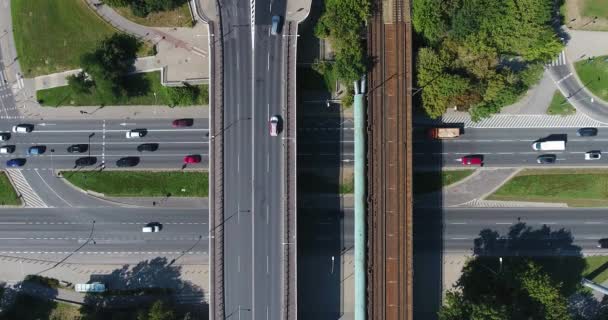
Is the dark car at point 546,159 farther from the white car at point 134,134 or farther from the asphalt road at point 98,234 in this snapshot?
the white car at point 134,134

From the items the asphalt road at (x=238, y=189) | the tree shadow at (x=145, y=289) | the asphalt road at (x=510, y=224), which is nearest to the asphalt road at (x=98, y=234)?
the tree shadow at (x=145, y=289)

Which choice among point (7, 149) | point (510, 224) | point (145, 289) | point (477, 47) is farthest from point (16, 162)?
point (510, 224)

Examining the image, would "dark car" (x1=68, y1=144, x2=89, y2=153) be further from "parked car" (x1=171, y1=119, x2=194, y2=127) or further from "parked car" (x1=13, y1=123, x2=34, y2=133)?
"parked car" (x1=171, y1=119, x2=194, y2=127)

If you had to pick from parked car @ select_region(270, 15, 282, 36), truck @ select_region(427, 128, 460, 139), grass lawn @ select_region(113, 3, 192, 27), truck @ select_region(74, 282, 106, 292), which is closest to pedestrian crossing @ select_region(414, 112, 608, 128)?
truck @ select_region(427, 128, 460, 139)

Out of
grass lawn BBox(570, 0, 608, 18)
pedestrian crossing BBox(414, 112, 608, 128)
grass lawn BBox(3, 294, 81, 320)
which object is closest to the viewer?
grass lawn BBox(3, 294, 81, 320)

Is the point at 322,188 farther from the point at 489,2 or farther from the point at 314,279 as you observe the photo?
the point at 489,2

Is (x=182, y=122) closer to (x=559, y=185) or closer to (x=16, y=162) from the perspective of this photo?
(x=16, y=162)

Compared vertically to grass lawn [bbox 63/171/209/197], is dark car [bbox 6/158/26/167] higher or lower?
higher
